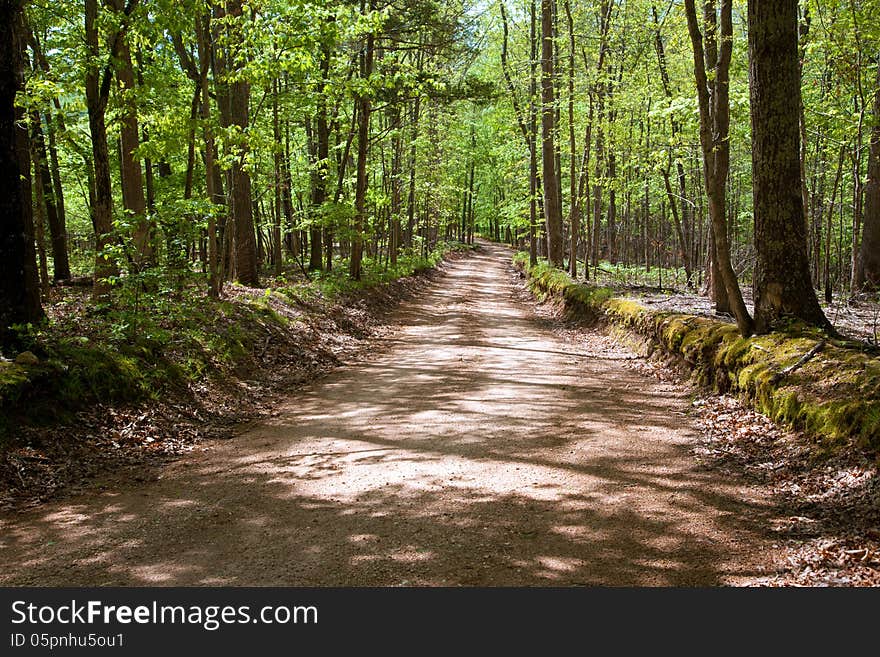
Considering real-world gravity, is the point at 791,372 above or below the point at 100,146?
below

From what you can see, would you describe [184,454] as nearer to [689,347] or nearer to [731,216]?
[689,347]

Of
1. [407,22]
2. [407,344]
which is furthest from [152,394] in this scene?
[407,22]

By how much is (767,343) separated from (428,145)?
20.3 metres

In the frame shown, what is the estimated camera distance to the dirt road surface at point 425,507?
11.7ft

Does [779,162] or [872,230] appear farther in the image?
[872,230]

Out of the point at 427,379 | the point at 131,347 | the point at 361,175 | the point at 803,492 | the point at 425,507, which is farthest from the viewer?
the point at 361,175

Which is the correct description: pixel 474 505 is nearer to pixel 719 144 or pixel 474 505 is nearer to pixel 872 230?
pixel 719 144

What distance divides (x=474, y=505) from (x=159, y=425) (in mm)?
3834

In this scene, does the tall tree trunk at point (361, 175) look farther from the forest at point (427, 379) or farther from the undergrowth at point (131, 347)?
the undergrowth at point (131, 347)

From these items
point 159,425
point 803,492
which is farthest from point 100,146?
point 803,492

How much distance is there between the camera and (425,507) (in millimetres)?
4469

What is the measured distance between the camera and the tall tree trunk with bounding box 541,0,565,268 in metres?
21.4

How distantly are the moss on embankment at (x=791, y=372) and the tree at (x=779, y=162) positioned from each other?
43cm

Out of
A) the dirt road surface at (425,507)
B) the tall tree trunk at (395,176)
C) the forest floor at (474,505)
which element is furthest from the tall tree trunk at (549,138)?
the forest floor at (474,505)
